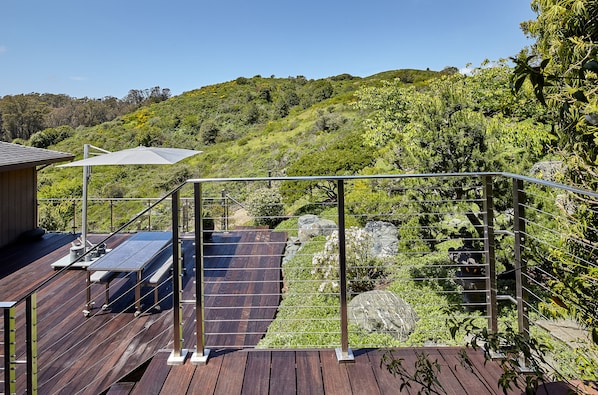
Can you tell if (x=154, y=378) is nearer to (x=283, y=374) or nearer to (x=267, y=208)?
(x=283, y=374)

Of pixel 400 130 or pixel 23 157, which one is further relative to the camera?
pixel 400 130

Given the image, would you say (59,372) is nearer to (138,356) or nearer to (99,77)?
(138,356)

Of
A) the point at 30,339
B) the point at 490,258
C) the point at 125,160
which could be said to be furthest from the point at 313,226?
the point at 30,339

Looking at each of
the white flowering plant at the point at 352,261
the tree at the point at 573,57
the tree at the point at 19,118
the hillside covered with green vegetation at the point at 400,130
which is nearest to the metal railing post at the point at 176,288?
the hillside covered with green vegetation at the point at 400,130

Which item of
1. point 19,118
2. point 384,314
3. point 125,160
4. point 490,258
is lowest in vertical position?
point 384,314

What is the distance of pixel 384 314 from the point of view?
4.16 metres

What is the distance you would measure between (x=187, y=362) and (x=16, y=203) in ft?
21.9

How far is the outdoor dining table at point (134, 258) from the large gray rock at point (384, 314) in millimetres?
2302

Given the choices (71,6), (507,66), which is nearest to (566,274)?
(507,66)

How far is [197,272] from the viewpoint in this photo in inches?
84.2

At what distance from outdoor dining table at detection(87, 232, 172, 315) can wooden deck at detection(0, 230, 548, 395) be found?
1.12 feet

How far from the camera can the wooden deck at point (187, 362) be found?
1.91m

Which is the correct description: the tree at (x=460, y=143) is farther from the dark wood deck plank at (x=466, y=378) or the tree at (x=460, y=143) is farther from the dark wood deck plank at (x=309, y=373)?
the dark wood deck plank at (x=309, y=373)

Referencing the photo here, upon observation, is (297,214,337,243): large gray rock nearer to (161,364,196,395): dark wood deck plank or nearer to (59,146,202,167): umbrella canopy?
(59,146,202,167): umbrella canopy
